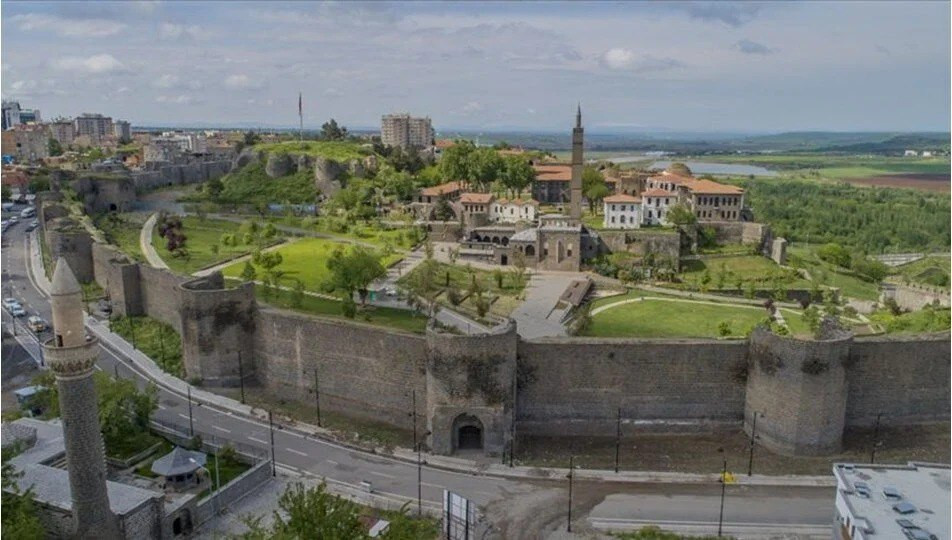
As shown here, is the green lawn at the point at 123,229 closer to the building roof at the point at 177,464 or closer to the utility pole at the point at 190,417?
the utility pole at the point at 190,417

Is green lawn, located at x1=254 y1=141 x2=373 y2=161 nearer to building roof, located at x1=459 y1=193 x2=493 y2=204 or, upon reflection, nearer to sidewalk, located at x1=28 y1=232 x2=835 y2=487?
building roof, located at x1=459 y1=193 x2=493 y2=204

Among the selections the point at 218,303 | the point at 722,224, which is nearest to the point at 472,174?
the point at 722,224

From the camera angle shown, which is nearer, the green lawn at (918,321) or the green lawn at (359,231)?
the green lawn at (918,321)

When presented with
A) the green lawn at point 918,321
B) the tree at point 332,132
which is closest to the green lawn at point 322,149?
the tree at point 332,132

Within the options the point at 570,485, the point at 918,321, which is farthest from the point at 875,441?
the point at 918,321

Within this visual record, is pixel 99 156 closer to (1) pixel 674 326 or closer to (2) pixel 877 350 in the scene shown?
(1) pixel 674 326

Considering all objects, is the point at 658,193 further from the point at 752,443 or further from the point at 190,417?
the point at 190,417
